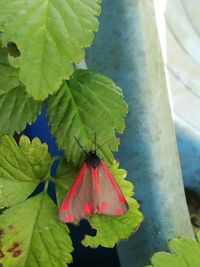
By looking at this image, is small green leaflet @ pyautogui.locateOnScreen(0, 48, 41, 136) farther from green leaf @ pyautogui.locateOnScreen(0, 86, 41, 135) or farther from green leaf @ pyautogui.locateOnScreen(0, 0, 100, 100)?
green leaf @ pyautogui.locateOnScreen(0, 0, 100, 100)

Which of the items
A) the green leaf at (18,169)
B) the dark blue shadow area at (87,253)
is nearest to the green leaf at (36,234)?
the green leaf at (18,169)

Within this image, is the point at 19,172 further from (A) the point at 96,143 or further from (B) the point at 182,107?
(B) the point at 182,107

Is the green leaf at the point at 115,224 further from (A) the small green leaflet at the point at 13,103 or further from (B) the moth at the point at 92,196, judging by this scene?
(A) the small green leaflet at the point at 13,103

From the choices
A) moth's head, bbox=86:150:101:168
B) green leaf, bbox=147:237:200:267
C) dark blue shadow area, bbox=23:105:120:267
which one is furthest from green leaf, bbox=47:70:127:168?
dark blue shadow area, bbox=23:105:120:267

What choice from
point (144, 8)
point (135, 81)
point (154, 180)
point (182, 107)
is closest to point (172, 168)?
point (154, 180)

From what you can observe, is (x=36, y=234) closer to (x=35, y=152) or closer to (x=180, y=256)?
(x=35, y=152)

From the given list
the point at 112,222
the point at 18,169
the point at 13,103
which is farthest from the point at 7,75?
the point at 112,222

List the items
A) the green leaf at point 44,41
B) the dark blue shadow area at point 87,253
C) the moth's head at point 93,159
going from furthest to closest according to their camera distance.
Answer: the dark blue shadow area at point 87,253 → the moth's head at point 93,159 → the green leaf at point 44,41
